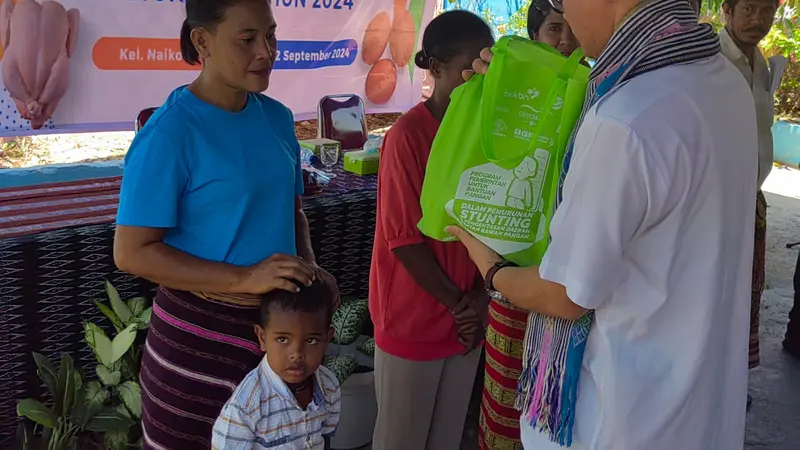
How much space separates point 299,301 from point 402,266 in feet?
1.42

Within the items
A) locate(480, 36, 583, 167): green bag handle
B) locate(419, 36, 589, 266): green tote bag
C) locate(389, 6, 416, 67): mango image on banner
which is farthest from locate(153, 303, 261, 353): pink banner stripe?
locate(389, 6, 416, 67): mango image on banner

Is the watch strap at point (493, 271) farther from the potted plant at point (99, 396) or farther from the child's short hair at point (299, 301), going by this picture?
the potted plant at point (99, 396)

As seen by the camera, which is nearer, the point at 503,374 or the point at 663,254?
the point at 663,254

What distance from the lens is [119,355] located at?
2.47 meters

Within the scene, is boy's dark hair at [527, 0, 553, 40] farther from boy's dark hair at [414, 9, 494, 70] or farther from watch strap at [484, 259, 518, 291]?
watch strap at [484, 259, 518, 291]

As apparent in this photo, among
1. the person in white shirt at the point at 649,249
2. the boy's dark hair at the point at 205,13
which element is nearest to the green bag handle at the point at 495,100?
the person in white shirt at the point at 649,249

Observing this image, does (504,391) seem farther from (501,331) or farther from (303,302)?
(303,302)

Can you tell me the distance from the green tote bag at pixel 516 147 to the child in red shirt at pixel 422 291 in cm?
46

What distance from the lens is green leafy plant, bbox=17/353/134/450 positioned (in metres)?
2.38

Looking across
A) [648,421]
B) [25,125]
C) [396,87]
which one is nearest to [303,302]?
[648,421]

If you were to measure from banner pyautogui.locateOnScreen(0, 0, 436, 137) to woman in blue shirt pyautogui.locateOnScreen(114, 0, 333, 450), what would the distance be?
2.73 metres

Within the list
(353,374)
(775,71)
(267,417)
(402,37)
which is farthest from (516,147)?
(402,37)

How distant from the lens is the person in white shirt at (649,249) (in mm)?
1151

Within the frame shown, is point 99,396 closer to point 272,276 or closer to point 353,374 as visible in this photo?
point 353,374
